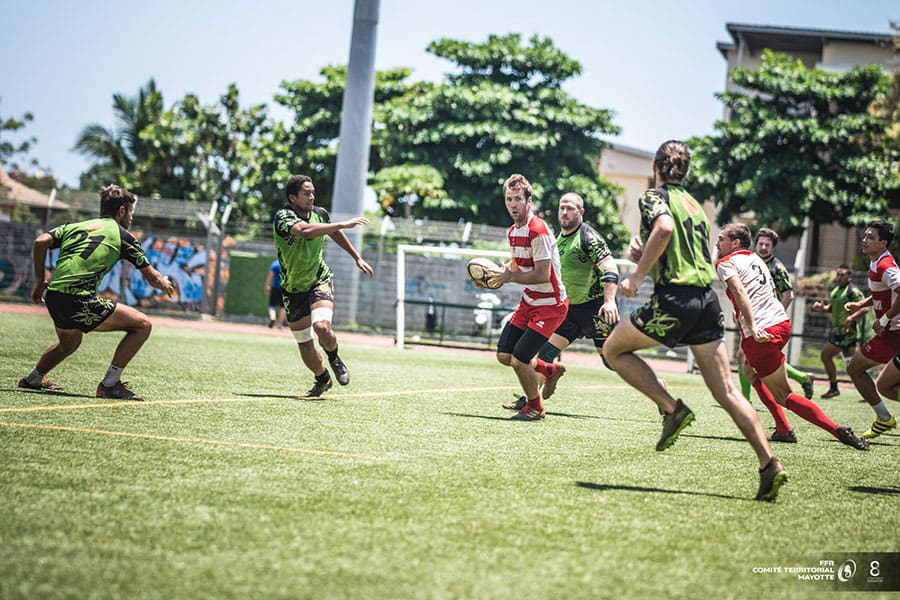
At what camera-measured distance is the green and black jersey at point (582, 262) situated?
31.4 feet

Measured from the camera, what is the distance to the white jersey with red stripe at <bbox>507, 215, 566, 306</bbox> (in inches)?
315

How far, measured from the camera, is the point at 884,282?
882 centimetres

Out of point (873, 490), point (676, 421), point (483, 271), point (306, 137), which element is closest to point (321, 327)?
point (483, 271)

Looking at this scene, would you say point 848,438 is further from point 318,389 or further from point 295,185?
point 295,185

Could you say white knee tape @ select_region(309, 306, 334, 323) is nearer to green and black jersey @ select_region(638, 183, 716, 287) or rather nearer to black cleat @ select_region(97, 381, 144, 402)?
black cleat @ select_region(97, 381, 144, 402)

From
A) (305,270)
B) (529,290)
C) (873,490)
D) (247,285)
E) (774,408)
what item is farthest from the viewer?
(247,285)

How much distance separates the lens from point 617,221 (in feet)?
127

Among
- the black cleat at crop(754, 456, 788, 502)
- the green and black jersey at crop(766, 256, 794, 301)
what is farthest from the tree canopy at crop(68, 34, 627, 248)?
the black cleat at crop(754, 456, 788, 502)

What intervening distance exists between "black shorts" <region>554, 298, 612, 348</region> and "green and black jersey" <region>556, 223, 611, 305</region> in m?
0.07

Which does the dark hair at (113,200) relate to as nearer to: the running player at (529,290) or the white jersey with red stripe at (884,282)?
the running player at (529,290)

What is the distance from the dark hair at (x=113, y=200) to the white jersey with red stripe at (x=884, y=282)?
654 centimetres

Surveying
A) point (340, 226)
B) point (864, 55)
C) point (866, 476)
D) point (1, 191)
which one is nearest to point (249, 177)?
point (1, 191)

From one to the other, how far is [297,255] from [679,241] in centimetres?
424

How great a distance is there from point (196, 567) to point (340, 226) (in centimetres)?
523
